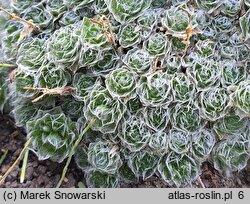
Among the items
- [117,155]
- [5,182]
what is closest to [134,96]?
[117,155]

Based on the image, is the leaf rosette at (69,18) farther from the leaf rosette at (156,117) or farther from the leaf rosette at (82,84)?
the leaf rosette at (156,117)

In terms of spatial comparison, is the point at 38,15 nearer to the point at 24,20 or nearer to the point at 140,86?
the point at 24,20

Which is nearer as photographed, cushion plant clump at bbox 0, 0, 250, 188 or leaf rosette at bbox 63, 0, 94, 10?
cushion plant clump at bbox 0, 0, 250, 188

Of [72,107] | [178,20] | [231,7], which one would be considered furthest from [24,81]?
[231,7]

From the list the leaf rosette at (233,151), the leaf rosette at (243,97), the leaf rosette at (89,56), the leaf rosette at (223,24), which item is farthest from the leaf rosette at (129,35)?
the leaf rosette at (233,151)

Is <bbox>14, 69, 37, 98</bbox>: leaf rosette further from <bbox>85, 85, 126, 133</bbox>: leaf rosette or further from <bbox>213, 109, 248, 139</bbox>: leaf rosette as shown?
<bbox>213, 109, 248, 139</bbox>: leaf rosette

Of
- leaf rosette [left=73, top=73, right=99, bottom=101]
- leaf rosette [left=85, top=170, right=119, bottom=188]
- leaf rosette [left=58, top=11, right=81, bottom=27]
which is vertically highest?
leaf rosette [left=58, top=11, right=81, bottom=27]

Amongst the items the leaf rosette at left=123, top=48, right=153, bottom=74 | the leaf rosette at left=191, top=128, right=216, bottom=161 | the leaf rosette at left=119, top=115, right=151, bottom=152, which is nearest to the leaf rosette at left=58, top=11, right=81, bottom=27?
the leaf rosette at left=123, top=48, right=153, bottom=74
